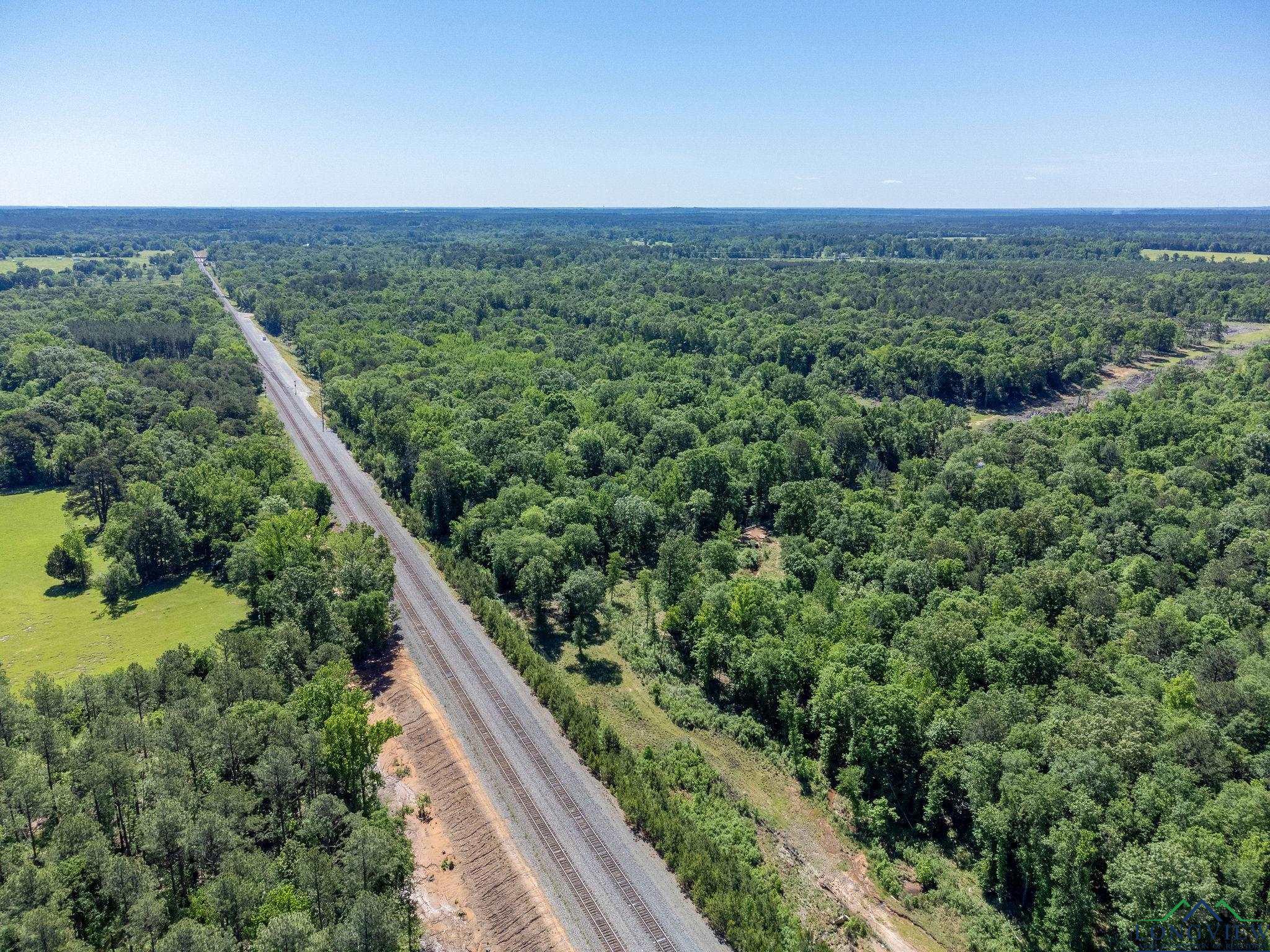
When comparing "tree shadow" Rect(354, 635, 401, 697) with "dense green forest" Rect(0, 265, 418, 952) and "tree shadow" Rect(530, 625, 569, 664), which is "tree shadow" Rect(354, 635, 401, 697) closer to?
"dense green forest" Rect(0, 265, 418, 952)

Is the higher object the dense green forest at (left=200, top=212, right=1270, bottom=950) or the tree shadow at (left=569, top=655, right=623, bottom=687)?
the dense green forest at (left=200, top=212, right=1270, bottom=950)

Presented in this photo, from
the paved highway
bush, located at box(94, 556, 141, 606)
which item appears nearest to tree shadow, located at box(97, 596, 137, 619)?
bush, located at box(94, 556, 141, 606)

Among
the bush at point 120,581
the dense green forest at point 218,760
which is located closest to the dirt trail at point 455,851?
the dense green forest at point 218,760

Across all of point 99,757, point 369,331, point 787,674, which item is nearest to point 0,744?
point 99,757

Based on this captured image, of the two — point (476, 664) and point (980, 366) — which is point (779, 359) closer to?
point (980, 366)

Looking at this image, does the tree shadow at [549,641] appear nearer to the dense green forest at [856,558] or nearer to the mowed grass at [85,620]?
the dense green forest at [856,558]
